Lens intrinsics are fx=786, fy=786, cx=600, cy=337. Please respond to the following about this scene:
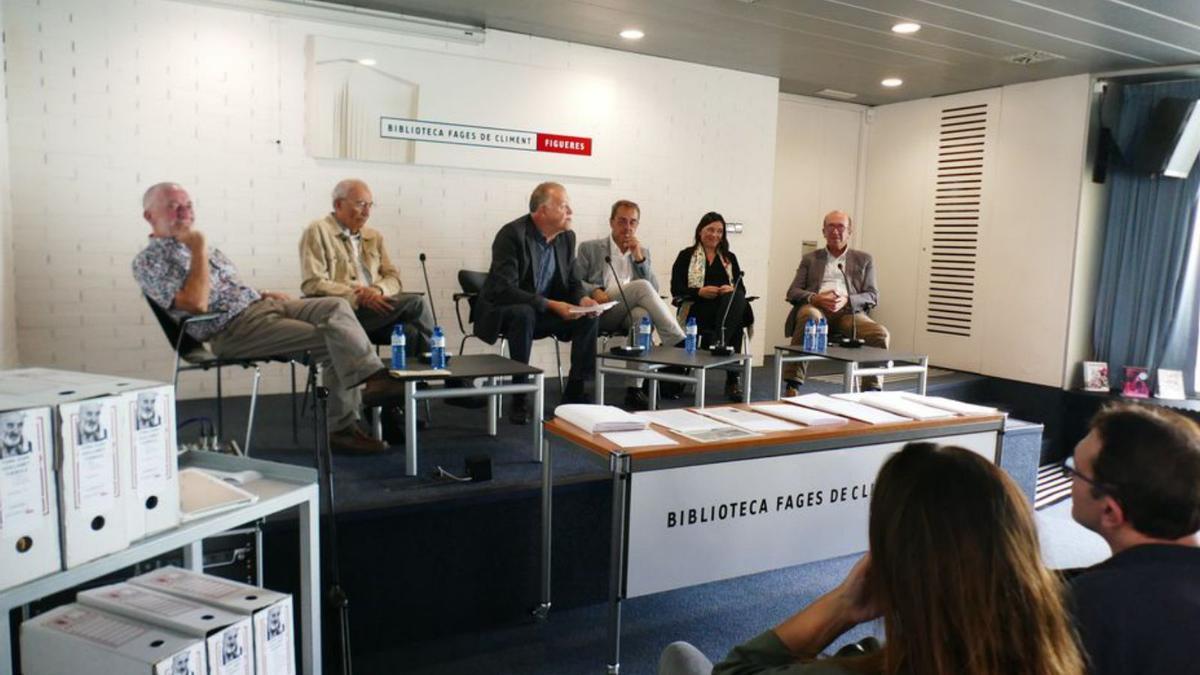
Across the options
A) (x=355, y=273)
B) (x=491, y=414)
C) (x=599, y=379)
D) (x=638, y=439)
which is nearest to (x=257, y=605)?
(x=638, y=439)

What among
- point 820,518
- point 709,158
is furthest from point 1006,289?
point 820,518

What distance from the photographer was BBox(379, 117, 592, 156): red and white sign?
471 centimetres

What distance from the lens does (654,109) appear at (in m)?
5.62

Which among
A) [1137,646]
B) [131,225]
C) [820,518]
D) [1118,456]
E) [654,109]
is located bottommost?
[820,518]

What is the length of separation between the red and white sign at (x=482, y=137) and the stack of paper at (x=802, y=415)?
9.60ft

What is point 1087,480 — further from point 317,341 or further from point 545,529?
point 317,341

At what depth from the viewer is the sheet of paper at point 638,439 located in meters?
2.17

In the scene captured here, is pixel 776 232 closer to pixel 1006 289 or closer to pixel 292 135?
pixel 1006 289

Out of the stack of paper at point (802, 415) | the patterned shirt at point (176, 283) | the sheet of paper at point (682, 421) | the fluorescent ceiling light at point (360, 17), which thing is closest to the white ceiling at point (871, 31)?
the fluorescent ceiling light at point (360, 17)

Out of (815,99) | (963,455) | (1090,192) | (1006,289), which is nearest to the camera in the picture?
(963,455)

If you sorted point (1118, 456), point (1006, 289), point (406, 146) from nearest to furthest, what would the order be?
1. point (1118, 456)
2. point (406, 146)
3. point (1006, 289)

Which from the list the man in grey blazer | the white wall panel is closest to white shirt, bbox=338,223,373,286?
the man in grey blazer

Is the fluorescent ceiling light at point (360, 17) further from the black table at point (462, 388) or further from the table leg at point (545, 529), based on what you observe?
the table leg at point (545, 529)

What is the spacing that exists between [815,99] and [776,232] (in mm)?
1188
